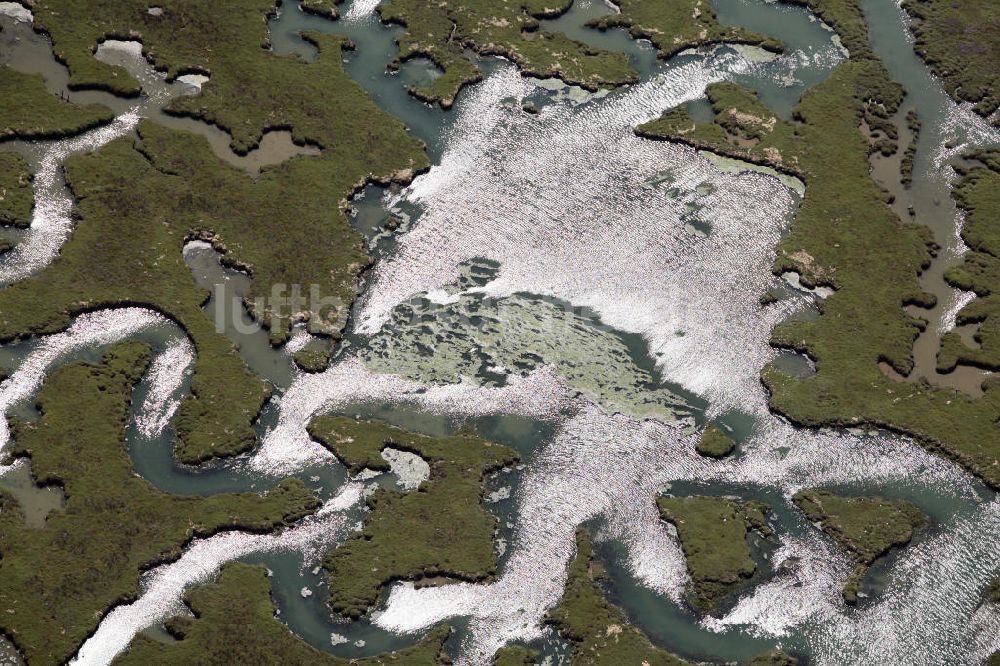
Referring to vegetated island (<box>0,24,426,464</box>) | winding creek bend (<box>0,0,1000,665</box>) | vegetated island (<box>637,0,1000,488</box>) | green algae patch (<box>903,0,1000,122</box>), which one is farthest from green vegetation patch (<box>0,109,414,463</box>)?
green algae patch (<box>903,0,1000,122</box>)

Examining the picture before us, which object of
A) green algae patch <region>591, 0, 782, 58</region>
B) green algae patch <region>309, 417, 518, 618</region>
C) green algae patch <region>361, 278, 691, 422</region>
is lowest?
green algae patch <region>309, 417, 518, 618</region>

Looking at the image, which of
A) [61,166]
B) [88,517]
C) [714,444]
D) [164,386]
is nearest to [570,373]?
[714,444]

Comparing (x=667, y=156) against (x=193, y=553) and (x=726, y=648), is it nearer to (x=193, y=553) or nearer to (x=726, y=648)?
(x=726, y=648)

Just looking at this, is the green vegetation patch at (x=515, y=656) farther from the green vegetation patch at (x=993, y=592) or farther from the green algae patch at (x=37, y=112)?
the green algae patch at (x=37, y=112)

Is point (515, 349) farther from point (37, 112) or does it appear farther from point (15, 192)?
point (37, 112)

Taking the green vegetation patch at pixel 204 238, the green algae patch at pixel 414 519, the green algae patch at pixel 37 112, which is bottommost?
the green algae patch at pixel 414 519

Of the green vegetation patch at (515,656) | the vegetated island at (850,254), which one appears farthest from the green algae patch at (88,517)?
the vegetated island at (850,254)

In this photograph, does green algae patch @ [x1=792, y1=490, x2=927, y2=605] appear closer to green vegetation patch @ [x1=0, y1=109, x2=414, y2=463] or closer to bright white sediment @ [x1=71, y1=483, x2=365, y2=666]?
bright white sediment @ [x1=71, y1=483, x2=365, y2=666]
